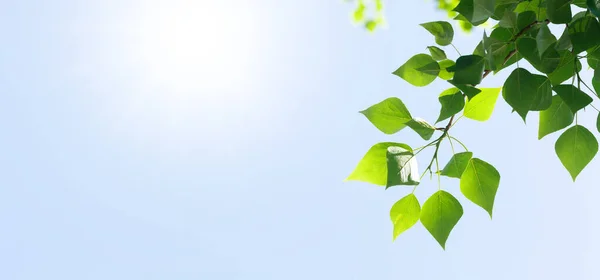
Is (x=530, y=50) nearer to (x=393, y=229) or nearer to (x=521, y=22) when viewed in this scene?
(x=521, y=22)

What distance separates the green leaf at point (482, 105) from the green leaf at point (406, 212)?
0.21 feet

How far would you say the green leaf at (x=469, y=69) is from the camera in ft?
1.06

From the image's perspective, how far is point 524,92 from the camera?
0.33 metres

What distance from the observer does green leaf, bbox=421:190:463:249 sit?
1.24ft

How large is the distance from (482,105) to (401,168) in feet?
0.26

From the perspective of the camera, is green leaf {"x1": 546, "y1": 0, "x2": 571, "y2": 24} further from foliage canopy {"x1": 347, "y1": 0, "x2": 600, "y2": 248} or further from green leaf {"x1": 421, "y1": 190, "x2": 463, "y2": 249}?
green leaf {"x1": 421, "y1": 190, "x2": 463, "y2": 249}

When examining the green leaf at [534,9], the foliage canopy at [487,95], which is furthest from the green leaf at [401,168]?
the green leaf at [534,9]

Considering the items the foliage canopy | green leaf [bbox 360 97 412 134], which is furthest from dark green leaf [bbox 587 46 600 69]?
green leaf [bbox 360 97 412 134]

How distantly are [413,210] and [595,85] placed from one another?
→ 5.6 inches

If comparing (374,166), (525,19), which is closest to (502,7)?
(525,19)

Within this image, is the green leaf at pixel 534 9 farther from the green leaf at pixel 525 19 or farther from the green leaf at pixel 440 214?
the green leaf at pixel 440 214

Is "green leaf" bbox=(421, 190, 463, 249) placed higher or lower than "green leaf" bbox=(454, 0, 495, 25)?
lower

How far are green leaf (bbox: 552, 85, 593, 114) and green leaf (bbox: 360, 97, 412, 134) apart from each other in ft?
0.30

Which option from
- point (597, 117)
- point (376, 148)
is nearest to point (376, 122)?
point (376, 148)
